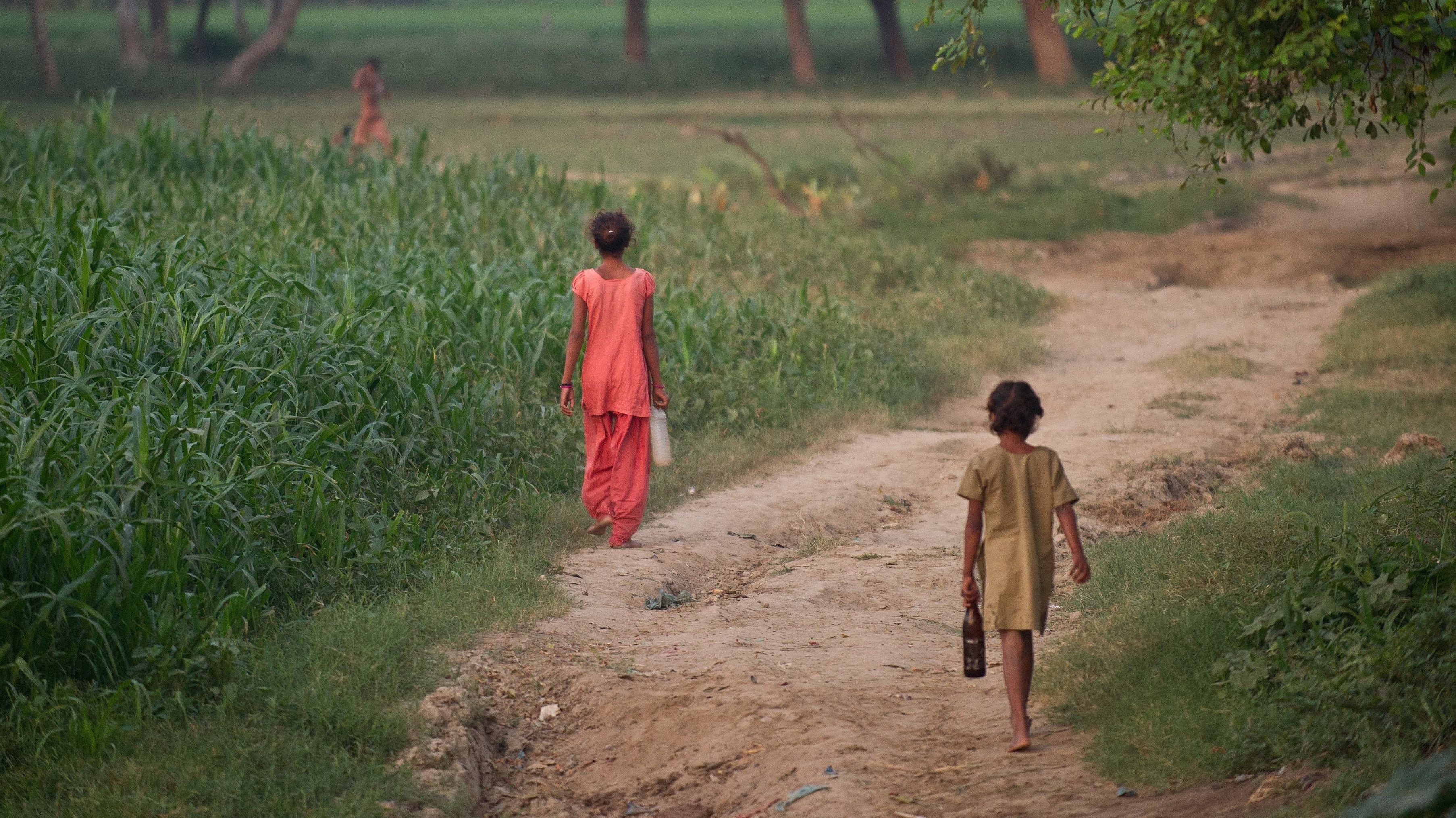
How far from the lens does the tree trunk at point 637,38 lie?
3653 centimetres

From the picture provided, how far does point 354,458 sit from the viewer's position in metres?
6.07

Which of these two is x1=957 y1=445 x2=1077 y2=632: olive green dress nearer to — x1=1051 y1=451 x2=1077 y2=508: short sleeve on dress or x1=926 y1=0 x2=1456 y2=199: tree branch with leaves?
x1=1051 y1=451 x2=1077 y2=508: short sleeve on dress

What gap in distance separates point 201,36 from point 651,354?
34318 millimetres

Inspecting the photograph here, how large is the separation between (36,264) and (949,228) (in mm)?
10627

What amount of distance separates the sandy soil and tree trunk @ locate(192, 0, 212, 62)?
3206 centimetres

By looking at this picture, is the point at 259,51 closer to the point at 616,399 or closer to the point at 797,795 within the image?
the point at 616,399

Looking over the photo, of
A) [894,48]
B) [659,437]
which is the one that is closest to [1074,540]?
[659,437]

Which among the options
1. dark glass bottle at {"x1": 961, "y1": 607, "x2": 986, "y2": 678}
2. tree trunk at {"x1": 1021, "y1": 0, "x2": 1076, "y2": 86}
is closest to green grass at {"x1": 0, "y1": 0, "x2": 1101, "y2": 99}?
tree trunk at {"x1": 1021, "y1": 0, "x2": 1076, "y2": 86}

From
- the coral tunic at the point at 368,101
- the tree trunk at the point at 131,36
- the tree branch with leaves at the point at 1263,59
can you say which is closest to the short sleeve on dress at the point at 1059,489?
the tree branch with leaves at the point at 1263,59

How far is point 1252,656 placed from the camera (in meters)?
4.09

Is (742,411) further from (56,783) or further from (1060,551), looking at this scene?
(56,783)

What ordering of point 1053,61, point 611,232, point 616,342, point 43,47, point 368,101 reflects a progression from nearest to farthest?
point 611,232
point 616,342
point 368,101
point 43,47
point 1053,61

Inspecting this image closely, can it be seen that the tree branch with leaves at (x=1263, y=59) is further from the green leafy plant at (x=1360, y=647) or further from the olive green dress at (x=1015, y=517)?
the olive green dress at (x=1015, y=517)

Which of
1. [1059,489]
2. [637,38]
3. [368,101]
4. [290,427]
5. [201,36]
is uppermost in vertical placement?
[201,36]
